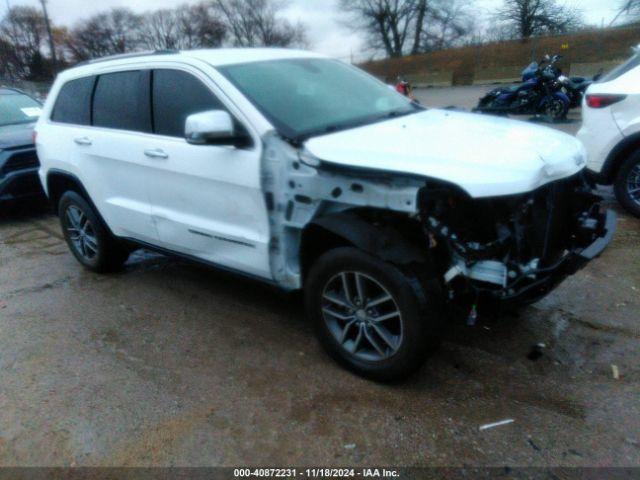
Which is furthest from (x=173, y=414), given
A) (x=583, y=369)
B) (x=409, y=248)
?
(x=583, y=369)

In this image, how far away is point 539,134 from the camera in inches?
118

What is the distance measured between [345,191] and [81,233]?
3.14 meters

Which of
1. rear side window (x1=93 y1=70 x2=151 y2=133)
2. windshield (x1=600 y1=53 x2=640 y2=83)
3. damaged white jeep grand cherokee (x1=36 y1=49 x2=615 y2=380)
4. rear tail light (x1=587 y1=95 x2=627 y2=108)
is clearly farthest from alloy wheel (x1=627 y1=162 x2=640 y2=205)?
rear side window (x1=93 y1=70 x2=151 y2=133)

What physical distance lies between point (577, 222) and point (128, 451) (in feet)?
9.02

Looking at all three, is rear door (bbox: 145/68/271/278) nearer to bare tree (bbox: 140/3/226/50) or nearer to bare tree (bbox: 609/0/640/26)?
bare tree (bbox: 609/0/640/26)

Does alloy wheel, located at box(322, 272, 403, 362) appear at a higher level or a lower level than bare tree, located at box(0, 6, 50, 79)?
lower

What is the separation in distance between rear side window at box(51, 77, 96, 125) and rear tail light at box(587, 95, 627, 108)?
4803mm

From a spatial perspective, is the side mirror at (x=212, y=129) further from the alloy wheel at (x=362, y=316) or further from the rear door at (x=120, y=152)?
the alloy wheel at (x=362, y=316)

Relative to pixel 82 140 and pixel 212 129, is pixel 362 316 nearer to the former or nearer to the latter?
pixel 212 129

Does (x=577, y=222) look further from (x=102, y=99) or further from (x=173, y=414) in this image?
(x=102, y=99)

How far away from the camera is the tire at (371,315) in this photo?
8.65 feet

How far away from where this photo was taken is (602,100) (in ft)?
17.2

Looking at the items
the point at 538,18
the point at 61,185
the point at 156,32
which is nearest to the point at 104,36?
the point at 156,32

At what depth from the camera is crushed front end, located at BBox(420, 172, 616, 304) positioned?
261 cm
